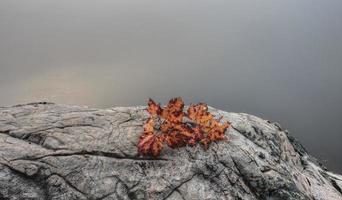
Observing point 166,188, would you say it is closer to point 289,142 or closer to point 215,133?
point 215,133

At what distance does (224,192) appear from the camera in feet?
58.2

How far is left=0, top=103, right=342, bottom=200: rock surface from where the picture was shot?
16280mm

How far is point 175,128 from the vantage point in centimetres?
1909

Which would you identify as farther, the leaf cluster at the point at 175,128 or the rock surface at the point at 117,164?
the leaf cluster at the point at 175,128

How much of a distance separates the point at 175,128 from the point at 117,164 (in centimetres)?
313

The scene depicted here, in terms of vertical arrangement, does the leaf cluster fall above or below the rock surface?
above

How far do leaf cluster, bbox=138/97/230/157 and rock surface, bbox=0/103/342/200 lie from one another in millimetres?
344

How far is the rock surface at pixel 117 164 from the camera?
1628 centimetres

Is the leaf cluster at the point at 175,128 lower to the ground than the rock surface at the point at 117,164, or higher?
higher

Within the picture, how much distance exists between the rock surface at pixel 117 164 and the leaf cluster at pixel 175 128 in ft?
1.13

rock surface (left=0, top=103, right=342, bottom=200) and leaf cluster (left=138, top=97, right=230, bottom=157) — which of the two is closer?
rock surface (left=0, top=103, right=342, bottom=200)

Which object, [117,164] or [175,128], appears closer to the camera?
[117,164]

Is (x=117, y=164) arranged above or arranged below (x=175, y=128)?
below

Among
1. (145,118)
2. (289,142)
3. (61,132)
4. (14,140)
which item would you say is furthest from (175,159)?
(289,142)
